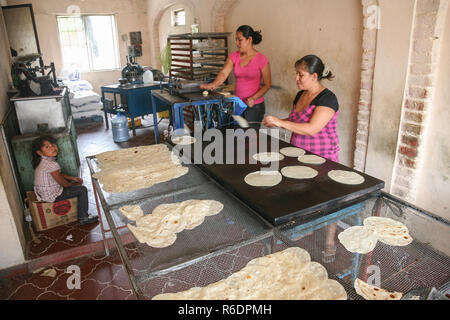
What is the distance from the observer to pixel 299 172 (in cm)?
204

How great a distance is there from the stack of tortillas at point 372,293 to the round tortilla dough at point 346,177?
74 centimetres

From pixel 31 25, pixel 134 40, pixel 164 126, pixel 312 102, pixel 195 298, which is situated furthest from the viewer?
pixel 134 40

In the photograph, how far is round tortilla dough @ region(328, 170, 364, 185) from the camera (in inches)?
74.6

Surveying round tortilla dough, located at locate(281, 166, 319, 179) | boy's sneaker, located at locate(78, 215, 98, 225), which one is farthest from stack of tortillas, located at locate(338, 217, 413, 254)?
boy's sneaker, located at locate(78, 215, 98, 225)

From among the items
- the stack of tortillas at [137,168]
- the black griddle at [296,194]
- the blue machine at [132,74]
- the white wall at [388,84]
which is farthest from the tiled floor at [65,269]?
the blue machine at [132,74]

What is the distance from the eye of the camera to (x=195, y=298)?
49.0 inches

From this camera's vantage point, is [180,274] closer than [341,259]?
No

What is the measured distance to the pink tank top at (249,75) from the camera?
3756 mm

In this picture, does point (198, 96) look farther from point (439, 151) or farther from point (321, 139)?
point (439, 151)

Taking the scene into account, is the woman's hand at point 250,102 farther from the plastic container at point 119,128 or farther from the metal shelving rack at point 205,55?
the plastic container at point 119,128

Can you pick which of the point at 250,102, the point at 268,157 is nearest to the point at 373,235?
the point at 268,157

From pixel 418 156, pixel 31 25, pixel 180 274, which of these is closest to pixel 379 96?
pixel 418 156
